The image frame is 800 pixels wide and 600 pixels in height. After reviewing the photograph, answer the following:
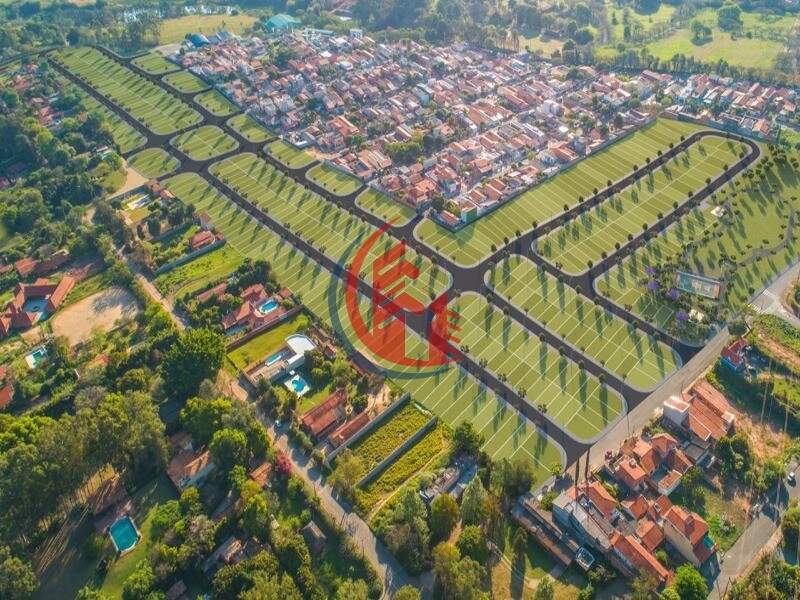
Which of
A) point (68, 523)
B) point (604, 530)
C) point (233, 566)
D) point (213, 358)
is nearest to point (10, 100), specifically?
point (213, 358)

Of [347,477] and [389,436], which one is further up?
[347,477]

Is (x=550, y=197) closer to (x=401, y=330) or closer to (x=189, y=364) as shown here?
(x=401, y=330)

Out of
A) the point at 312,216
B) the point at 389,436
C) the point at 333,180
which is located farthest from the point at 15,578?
the point at 333,180

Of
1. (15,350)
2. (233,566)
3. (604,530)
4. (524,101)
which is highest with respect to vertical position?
(524,101)

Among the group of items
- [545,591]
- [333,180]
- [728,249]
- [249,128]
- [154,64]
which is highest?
[728,249]

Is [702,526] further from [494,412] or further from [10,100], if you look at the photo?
[10,100]
